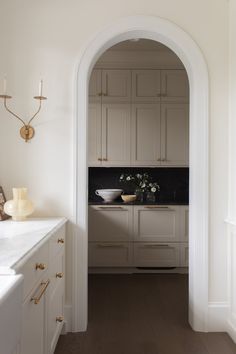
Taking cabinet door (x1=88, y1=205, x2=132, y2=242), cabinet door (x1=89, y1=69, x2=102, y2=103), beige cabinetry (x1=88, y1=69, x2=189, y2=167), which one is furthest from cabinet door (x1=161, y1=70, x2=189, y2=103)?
cabinet door (x1=88, y1=205, x2=132, y2=242)

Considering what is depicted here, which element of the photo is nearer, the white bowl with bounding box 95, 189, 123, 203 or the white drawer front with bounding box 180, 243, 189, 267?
the white drawer front with bounding box 180, 243, 189, 267

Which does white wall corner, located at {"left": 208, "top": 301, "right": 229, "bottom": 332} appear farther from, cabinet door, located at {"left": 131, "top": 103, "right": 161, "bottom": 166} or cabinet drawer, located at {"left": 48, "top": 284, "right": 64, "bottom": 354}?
cabinet door, located at {"left": 131, "top": 103, "right": 161, "bottom": 166}

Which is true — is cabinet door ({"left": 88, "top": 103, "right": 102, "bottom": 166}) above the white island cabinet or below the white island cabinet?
above

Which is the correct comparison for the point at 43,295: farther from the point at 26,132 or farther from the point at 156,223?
the point at 156,223

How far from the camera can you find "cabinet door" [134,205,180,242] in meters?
4.19

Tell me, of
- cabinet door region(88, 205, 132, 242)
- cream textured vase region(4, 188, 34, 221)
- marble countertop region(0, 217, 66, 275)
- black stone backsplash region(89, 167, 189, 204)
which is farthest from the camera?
black stone backsplash region(89, 167, 189, 204)

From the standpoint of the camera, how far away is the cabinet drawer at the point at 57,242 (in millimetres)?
2029

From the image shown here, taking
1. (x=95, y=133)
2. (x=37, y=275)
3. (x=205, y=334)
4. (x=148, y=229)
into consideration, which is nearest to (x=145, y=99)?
(x=95, y=133)

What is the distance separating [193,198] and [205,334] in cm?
104

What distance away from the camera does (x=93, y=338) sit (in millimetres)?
2508

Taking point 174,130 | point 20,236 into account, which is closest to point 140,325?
point 20,236

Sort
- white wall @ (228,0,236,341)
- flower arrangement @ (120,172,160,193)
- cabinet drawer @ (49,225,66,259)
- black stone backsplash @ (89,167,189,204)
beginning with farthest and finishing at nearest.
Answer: black stone backsplash @ (89,167,189,204) < flower arrangement @ (120,172,160,193) < white wall @ (228,0,236,341) < cabinet drawer @ (49,225,66,259)

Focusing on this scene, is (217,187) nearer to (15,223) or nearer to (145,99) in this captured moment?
(15,223)

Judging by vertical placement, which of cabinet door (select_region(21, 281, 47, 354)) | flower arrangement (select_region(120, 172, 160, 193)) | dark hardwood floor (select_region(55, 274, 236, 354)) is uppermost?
flower arrangement (select_region(120, 172, 160, 193))
